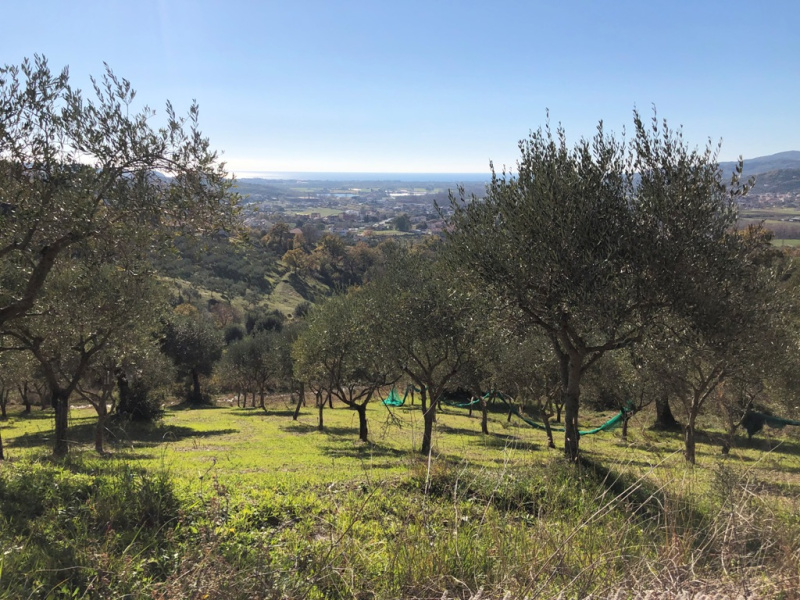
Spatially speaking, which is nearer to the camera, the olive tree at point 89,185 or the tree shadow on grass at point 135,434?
the olive tree at point 89,185

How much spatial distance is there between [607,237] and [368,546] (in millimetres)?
8388

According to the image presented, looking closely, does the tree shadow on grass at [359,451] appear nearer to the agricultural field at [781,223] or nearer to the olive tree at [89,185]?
the olive tree at [89,185]

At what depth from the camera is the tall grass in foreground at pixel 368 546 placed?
3658 millimetres

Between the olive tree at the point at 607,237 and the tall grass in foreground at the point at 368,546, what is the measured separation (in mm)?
5129

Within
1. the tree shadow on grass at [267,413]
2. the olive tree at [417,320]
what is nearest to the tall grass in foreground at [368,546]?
the olive tree at [417,320]

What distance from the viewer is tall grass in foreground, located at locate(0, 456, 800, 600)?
12.0 ft

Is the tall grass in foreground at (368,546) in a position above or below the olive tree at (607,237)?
below

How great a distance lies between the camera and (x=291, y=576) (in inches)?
166

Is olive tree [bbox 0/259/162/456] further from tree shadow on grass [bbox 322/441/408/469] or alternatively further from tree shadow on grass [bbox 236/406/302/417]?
tree shadow on grass [bbox 236/406/302/417]

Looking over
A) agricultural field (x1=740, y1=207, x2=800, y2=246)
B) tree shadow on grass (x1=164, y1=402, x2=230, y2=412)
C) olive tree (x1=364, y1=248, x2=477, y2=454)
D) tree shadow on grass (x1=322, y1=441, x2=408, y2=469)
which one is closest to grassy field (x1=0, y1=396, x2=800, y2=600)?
olive tree (x1=364, y1=248, x2=477, y2=454)

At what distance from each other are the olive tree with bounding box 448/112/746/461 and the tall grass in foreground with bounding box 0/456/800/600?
5.13 metres

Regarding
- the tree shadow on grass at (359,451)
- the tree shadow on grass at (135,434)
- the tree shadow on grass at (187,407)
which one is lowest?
the tree shadow on grass at (187,407)

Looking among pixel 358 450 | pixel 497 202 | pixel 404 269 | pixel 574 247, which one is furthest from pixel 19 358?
pixel 574 247

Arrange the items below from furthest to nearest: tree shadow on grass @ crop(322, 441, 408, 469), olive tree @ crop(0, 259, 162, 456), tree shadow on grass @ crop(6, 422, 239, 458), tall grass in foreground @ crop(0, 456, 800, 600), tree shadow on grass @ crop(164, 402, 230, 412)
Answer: tree shadow on grass @ crop(164, 402, 230, 412)
tree shadow on grass @ crop(6, 422, 239, 458)
tree shadow on grass @ crop(322, 441, 408, 469)
olive tree @ crop(0, 259, 162, 456)
tall grass in foreground @ crop(0, 456, 800, 600)
